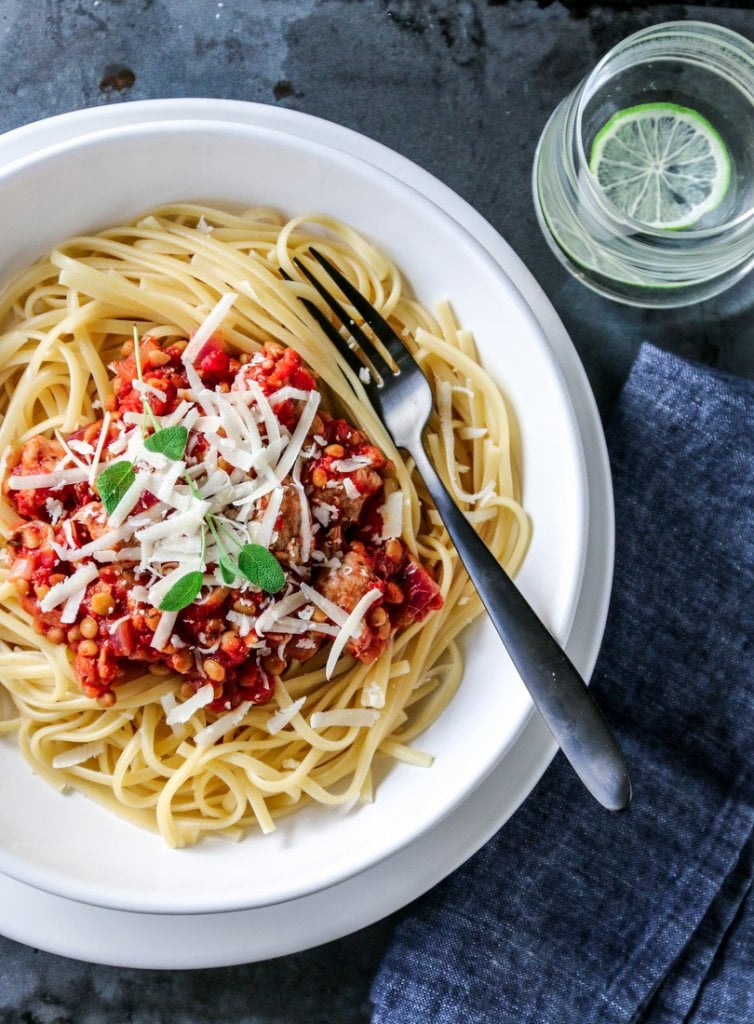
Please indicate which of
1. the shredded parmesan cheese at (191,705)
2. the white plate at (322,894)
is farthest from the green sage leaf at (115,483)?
the white plate at (322,894)

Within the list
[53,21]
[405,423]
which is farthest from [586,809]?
[53,21]

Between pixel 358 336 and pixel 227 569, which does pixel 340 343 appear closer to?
pixel 358 336

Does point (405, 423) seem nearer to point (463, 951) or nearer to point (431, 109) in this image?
point (431, 109)

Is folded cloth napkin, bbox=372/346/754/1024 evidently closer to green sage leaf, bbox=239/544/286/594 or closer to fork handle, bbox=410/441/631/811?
fork handle, bbox=410/441/631/811

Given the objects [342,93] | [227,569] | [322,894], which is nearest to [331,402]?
[227,569]

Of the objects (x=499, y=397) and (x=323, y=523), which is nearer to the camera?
(x=323, y=523)

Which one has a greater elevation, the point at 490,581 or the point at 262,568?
the point at 262,568
